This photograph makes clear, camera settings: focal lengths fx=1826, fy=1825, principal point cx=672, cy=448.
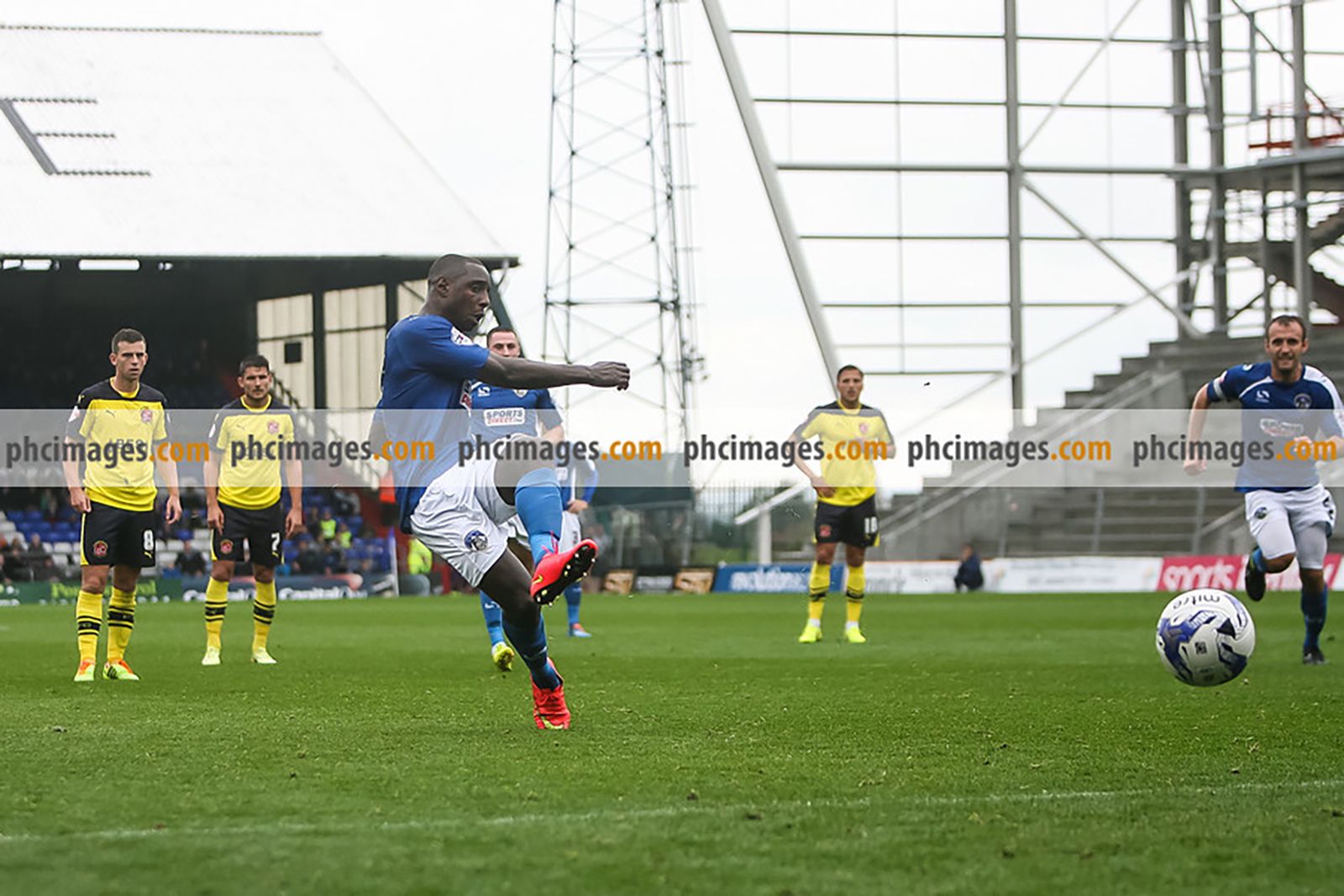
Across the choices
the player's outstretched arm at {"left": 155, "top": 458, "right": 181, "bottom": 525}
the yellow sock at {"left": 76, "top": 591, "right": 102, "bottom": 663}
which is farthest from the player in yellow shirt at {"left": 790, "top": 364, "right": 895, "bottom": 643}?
the yellow sock at {"left": 76, "top": 591, "right": 102, "bottom": 663}

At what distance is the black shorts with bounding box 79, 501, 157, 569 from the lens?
449 inches

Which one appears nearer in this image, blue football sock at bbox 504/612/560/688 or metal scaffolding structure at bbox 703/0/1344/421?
blue football sock at bbox 504/612/560/688

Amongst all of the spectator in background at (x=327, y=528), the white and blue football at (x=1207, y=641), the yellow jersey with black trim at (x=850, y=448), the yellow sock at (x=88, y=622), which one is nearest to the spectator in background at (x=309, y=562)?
the spectator in background at (x=327, y=528)

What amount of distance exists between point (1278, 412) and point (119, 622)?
774 cm

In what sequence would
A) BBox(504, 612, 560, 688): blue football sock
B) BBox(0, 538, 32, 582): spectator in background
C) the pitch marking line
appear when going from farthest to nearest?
BBox(0, 538, 32, 582): spectator in background, BBox(504, 612, 560, 688): blue football sock, the pitch marking line

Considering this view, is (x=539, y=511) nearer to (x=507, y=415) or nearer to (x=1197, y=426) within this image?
(x=507, y=415)

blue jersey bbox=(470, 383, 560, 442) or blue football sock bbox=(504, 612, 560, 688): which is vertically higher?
blue jersey bbox=(470, 383, 560, 442)

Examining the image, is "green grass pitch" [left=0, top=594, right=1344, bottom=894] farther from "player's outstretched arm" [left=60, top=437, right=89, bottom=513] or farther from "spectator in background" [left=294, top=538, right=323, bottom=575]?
"spectator in background" [left=294, top=538, right=323, bottom=575]

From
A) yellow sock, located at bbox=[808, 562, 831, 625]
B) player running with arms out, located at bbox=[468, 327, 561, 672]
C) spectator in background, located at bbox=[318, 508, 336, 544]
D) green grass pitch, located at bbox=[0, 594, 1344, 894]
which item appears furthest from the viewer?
spectator in background, located at bbox=[318, 508, 336, 544]

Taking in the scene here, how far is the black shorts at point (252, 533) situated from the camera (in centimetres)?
1286

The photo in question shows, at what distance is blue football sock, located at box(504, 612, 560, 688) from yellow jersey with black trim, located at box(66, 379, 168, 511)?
14.6ft

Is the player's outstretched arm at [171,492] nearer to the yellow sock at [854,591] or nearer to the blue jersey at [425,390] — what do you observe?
the blue jersey at [425,390]

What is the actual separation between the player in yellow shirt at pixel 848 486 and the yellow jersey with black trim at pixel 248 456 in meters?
4.81

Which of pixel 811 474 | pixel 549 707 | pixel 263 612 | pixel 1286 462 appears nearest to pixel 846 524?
pixel 811 474
